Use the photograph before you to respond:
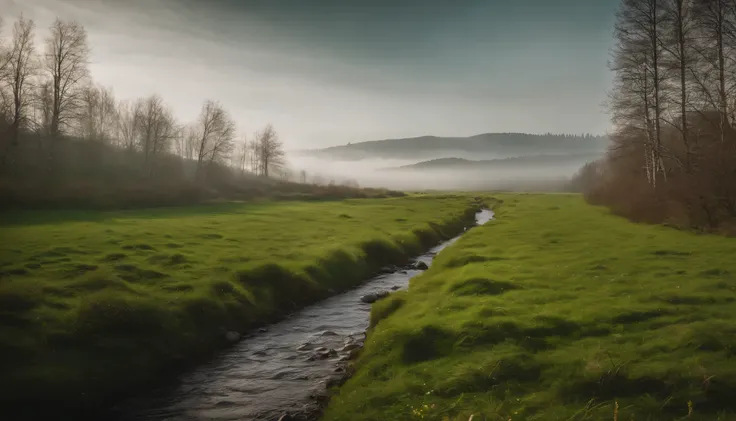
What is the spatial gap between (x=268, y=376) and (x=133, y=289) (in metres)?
10.1

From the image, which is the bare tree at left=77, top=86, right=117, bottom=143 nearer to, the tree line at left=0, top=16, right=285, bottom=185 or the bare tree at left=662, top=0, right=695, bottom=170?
the tree line at left=0, top=16, right=285, bottom=185

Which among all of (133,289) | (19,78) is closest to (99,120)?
(19,78)

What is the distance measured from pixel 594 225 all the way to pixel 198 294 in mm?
43347

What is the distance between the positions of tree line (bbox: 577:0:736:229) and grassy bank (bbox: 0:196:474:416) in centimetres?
2691

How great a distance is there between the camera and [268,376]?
16703 millimetres

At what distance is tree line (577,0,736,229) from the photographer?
3666 centimetres

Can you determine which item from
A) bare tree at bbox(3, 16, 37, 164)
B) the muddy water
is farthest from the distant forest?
the muddy water

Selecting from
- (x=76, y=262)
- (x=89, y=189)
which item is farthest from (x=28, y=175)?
(x=76, y=262)

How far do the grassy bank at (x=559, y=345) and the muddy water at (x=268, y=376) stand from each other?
1.58 metres

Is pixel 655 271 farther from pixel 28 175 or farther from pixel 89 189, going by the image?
pixel 28 175

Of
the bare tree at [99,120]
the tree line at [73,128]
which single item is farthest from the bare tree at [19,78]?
the bare tree at [99,120]

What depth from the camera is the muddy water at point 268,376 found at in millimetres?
14173

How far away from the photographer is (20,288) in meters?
19.8

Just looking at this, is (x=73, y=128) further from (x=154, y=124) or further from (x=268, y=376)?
(x=268, y=376)
